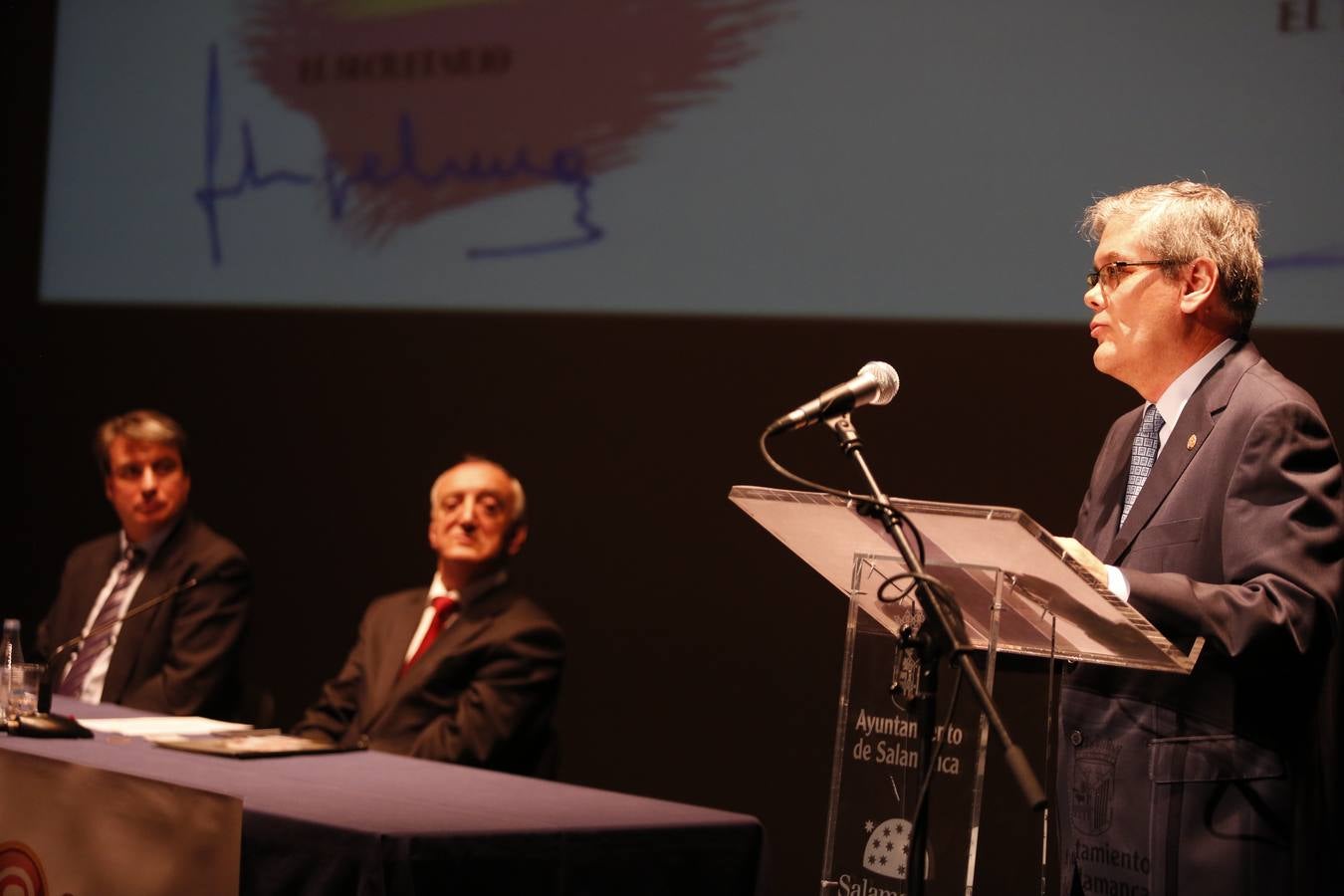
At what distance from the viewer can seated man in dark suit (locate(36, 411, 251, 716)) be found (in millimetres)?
4391

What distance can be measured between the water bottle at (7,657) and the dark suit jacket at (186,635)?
0.76 meters

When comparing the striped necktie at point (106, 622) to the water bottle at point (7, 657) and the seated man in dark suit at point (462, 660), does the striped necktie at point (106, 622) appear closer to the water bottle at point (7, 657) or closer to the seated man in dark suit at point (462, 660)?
the seated man in dark suit at point (462, 660)

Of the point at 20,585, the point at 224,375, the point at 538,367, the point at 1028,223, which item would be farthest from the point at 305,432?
the point at 1028,223

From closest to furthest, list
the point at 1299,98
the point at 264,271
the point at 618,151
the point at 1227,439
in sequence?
the point at 1227,439
the point at 1299,98
the point at 618,151
the point at 264,271

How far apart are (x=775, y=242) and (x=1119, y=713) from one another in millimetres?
2251

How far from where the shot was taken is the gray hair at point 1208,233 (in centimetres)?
238

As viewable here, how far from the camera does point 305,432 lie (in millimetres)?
5242

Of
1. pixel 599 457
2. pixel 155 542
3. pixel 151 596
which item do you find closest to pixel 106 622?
pixel 151 596

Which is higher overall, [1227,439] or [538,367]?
[538,367]

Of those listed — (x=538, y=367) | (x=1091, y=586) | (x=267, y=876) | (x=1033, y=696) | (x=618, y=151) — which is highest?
(x=618, y=151)

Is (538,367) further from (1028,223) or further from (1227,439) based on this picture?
(1227,439)
